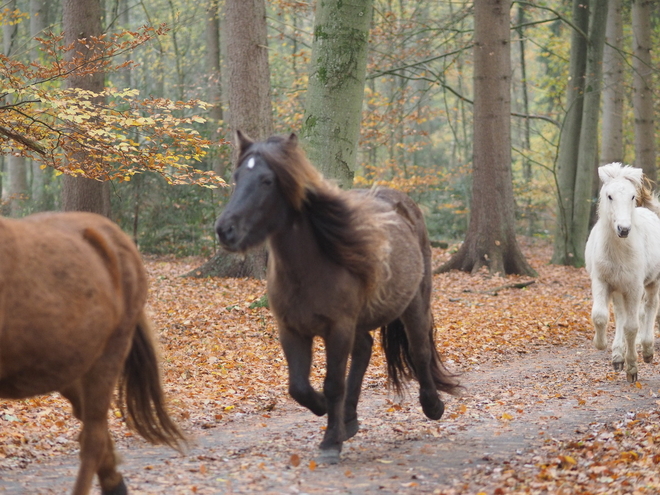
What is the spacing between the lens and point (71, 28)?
36.2 ft

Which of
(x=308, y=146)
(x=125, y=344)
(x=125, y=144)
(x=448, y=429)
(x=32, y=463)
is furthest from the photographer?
(x=308, y=146)

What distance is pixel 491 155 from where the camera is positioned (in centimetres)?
1769

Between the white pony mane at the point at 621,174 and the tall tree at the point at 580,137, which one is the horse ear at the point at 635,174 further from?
the tall tree at the point at 580,137

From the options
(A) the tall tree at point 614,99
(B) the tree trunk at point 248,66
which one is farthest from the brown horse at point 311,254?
(A) the tall tree at point 614,99

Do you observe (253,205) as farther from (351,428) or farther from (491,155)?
(491,155)

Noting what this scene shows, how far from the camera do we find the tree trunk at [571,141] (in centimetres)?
2106

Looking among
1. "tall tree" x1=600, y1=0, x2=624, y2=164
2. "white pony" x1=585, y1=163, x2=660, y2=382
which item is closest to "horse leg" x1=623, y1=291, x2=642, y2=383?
"white pony" x1=585, y1=163, x2=660, y2=382

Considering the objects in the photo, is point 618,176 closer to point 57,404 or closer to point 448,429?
point 448,429

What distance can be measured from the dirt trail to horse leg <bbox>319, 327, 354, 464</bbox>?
137 mm

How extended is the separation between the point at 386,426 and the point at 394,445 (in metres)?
0.69

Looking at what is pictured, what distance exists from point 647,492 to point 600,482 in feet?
1.22

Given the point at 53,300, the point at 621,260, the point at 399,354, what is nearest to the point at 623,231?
the point at 621,260

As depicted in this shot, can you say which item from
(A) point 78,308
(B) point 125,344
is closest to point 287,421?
(B) point 125,344

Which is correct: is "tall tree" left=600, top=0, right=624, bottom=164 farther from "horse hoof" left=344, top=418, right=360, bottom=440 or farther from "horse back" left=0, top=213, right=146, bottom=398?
"horse back" left=0, top=213, right=146, bottom=398
